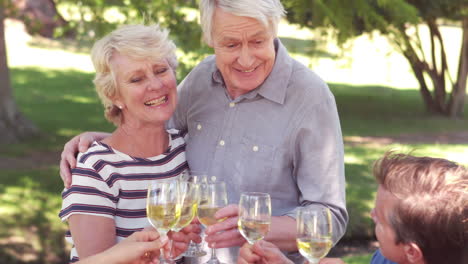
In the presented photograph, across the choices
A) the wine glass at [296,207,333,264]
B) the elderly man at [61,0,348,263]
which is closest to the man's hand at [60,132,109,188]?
the elderly man at [61,0,348,263]

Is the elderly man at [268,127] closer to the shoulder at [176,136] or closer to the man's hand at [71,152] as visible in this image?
the man's hand at [71,152]

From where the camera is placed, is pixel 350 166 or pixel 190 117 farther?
pixel 350 166

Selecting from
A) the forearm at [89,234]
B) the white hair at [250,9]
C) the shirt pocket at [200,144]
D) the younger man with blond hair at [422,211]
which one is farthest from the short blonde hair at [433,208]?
the forearm at [89,234]

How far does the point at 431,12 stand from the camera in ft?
46.7

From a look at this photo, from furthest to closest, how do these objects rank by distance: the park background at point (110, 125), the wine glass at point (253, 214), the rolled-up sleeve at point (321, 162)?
the park background at point (110, 125) < the rolled-up sleeve at point (321, 162) < the wine glass at point (253, 214)

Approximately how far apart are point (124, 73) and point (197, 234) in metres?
0.92

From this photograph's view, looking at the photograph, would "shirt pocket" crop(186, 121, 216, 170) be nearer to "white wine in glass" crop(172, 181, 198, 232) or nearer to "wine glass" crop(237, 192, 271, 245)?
"white wine in glass" crop(172, 181, 198, 232)

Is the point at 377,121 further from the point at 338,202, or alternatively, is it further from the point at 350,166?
the point at 338,202

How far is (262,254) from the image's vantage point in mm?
2836

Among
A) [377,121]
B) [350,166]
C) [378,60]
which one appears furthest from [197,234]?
[378,60]

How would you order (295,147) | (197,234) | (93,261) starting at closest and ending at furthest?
(93,261) < (197,234) < (295,147)

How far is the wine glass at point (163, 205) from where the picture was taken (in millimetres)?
2760

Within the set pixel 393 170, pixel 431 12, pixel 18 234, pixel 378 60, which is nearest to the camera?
pixel 393 170

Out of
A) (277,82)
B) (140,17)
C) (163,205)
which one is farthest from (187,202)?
(140,17)
